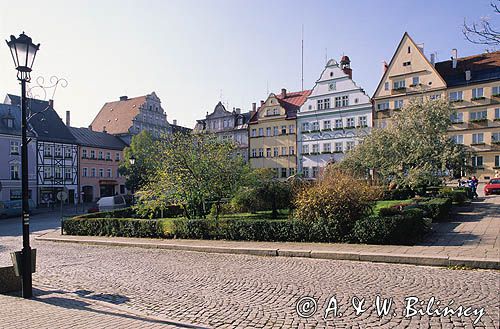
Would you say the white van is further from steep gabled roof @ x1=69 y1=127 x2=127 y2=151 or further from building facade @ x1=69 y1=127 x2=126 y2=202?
steep gabled roof @ x1=69 y1=127 x2=127 y2=151

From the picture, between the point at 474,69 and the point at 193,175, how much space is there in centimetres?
3940

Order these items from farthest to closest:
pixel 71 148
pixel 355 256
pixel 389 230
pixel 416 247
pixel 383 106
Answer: pixel 71 148 < pixel 383 106 < pixel 389 230 < pixel 416 247 < pixel 355 256

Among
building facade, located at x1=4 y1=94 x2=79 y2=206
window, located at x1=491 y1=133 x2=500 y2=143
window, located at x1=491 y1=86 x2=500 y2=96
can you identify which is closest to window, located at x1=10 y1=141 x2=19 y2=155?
building facade, located at x1=4 y1=94 x2=79 y2=206

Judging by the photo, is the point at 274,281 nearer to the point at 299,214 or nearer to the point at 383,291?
the point at 383,291

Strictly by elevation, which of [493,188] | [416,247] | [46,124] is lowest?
[416,247]

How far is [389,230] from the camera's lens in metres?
11.9

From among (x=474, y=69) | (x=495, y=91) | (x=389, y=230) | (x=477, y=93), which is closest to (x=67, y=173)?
(x=389, y=230)

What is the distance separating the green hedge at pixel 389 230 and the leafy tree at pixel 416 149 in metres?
7.89

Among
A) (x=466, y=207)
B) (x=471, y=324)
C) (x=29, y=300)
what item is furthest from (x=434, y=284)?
(x=466, y=207)

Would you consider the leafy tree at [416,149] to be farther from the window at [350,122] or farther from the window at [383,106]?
the window at [350,122]

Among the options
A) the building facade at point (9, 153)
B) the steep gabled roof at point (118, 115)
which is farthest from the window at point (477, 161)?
the steep gabled roof at point (118, 115)

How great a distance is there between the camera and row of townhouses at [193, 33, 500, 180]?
140ft

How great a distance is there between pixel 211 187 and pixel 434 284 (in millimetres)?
12004

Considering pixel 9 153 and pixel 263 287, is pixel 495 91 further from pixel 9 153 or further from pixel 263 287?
pixel 9 153
